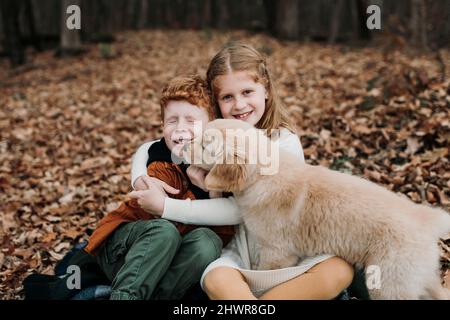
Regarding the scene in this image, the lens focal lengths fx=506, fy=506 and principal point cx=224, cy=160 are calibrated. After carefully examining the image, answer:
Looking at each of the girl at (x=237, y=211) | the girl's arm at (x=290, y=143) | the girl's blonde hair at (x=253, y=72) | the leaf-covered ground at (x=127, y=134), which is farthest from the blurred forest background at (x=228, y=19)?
the girl's arm at (x=290, y=143)

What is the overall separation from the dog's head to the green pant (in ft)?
1.46

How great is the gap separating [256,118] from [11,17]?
43.2 ft

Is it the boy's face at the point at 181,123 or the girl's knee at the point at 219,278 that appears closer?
the girl's knee at the point at 219,278

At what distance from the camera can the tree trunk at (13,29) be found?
1428cm

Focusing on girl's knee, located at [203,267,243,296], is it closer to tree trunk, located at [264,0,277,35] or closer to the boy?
the boy

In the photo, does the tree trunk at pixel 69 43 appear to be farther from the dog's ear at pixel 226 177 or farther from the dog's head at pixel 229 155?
the dog's ear at pixel 226 177

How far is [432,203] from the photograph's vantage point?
468 cm

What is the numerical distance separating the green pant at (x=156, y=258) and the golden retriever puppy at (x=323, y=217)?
0.36 m

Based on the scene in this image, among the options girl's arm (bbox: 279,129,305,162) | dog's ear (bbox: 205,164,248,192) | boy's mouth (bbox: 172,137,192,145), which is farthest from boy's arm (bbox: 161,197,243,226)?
girl's arm (bbox: 279,129,305,162)

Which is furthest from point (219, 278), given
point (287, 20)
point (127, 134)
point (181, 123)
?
point (287, 20)

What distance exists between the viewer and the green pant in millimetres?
2998

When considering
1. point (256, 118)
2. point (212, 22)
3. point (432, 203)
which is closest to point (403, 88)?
point (432, 203)
